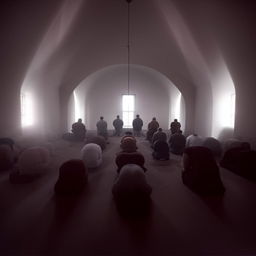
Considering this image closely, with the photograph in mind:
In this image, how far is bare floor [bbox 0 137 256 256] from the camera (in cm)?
316

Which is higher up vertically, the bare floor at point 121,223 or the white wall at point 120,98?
the white wall at point 120,98

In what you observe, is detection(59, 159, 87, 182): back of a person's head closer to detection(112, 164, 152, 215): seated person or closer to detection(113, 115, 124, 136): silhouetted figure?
detection(112, 164, 152, 215): seated person

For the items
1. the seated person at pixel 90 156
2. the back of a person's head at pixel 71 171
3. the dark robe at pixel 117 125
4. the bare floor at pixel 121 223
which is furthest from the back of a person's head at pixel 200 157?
the dark robe at pixel 117 125

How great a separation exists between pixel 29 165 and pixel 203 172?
4950mm

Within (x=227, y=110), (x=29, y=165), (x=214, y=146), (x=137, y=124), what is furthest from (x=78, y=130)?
(x=227, y=110)

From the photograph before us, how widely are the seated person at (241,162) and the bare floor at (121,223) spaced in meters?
0.66

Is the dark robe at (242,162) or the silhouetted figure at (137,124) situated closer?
the dark robe at (242,162)

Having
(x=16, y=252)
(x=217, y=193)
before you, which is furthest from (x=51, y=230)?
(x=217, y=193)

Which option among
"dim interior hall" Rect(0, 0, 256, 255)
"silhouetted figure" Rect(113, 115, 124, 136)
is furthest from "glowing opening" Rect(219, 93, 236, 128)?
"silhouetted figure" Rect(113, 115, 124, 136)

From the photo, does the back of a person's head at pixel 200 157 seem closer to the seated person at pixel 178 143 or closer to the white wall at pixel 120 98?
the seated person at pixel 178 143

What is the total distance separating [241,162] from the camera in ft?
21.7

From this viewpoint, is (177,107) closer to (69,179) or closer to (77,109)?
(77,109)

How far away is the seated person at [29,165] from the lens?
6.12 m

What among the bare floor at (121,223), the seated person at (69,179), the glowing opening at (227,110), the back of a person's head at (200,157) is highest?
the glowing opening at (227,110)
